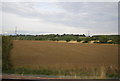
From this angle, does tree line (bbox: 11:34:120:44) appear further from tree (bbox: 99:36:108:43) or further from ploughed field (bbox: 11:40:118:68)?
ploughed field (bbox: 11:40:118:68)

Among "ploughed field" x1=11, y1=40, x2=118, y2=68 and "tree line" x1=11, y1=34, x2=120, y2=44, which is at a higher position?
"tree line" x1=11, y1=34, x2=120, y2=44

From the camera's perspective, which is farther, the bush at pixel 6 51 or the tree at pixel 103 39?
the tree at pixel 103 39

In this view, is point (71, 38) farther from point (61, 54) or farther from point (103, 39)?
point (103, 39)

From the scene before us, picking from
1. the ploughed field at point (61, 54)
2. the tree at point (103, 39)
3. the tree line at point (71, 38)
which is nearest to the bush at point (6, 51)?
the ploughed field at point (61, 54)

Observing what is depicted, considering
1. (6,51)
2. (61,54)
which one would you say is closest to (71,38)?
(61,54)

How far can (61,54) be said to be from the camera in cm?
372

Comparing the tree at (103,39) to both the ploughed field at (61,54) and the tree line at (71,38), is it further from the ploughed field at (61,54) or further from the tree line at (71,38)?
the ploughed field at (61,54)

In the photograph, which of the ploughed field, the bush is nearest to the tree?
the ploughed field

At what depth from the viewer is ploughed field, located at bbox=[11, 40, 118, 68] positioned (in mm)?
3492

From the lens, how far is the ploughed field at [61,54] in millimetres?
3492

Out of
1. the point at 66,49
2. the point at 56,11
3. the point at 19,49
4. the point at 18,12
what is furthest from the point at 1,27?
the point at 66,49

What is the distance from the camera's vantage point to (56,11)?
3.29m

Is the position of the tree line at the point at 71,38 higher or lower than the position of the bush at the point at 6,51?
higher

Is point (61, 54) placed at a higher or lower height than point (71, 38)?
lower
